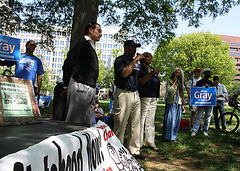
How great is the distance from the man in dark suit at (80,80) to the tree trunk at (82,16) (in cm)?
262

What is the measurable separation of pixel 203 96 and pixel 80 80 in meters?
4.82

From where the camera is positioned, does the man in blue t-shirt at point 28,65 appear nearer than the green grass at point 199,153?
No

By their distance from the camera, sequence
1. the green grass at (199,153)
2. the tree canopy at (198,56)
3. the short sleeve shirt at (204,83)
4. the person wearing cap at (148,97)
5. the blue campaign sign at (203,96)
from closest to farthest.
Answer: the green grass at (199,153) < the person wearing cap at (148,97) < the blue campaign sign at (203,96) < the short sleeve shirt at (204,83) < the tree canopy at (198,56)

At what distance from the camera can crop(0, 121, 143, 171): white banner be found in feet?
2.15

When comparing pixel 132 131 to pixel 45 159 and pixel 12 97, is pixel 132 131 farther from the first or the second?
pixel 45 159

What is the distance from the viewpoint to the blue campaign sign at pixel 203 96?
19.9ft

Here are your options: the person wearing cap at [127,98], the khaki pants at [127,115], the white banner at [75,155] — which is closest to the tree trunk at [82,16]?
the person wearing cap at [127,98]

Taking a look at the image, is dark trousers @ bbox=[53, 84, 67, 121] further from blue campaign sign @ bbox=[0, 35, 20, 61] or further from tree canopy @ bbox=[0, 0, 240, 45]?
tree canopy @ bbox=[0, 0, 240, 45]

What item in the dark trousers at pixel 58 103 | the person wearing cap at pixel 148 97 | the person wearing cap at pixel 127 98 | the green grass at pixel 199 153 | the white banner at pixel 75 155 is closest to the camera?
the white banner at pixel 75 155

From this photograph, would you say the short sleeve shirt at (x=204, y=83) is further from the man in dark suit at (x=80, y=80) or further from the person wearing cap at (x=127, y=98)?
the man in dark suit at (x=80, y=80)

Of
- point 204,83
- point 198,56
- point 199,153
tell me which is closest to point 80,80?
point 199,153

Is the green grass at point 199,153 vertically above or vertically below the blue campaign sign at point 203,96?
below

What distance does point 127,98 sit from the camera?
10.8ft

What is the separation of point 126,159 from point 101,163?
40cm
